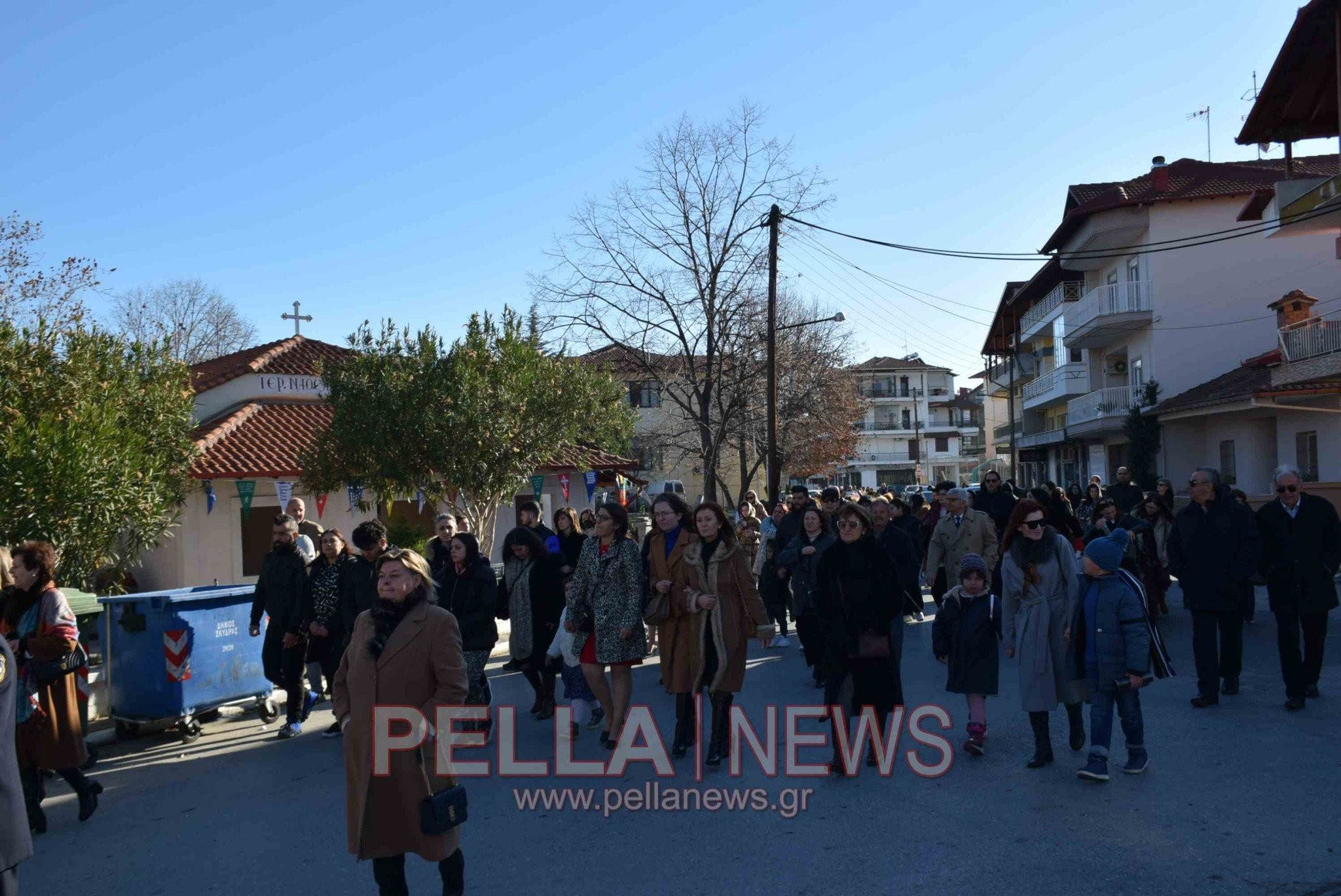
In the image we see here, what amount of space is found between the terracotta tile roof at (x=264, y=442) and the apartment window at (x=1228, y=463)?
17412 mm

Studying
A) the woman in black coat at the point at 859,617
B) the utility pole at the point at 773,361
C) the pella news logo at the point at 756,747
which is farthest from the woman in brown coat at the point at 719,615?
the utility pole at the point at 773,361

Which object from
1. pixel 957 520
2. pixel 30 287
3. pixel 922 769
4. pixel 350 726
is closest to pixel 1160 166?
pixel 957 520

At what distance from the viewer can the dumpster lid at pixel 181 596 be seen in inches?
341

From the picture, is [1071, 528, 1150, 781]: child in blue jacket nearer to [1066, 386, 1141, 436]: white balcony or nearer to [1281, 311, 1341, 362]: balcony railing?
[1281, 311, 1341, 362]: balcony railing

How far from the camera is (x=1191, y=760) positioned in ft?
21.9

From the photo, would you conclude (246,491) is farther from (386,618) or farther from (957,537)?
(386,618)

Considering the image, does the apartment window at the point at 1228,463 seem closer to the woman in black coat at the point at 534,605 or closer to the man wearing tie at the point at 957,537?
the man wearing tie at the point at 957,537

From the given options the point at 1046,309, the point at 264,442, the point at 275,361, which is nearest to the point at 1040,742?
the point at 264,442

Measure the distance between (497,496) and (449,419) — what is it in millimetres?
2103

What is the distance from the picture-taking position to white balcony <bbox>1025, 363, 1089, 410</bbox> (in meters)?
40.8

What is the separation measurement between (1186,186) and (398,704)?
120ft

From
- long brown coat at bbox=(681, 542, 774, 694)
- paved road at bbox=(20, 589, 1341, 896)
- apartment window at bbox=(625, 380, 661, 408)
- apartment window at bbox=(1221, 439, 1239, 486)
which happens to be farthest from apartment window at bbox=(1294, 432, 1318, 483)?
long brown coat at bbox=(681, 542, 774, 694)

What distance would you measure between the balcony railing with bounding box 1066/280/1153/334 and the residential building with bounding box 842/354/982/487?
176 ft

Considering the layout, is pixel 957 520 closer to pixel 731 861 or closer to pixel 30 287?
pixel 731 861
